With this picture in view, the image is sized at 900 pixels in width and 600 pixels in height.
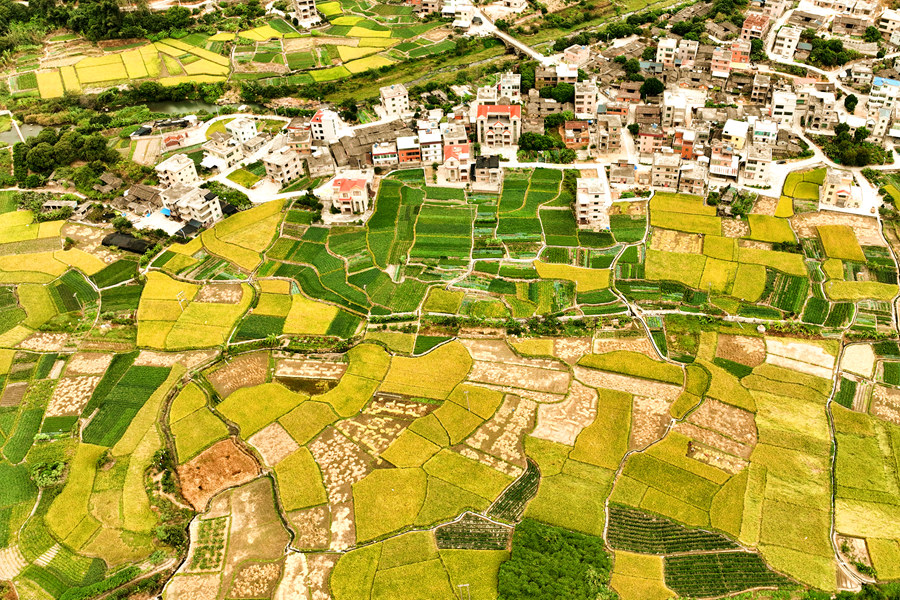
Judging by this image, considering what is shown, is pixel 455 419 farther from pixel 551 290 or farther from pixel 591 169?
pixel 591 169

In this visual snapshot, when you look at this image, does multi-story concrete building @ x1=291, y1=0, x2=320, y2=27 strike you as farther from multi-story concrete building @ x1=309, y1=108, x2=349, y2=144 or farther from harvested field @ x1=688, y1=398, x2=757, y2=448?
harvested field @ x1=688, y1=398, x2=757, y2=448

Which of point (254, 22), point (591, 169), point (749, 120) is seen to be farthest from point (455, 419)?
point (254, 22)

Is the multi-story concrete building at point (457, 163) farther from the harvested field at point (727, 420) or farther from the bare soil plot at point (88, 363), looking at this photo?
the bare soil plot at point (88, 363)

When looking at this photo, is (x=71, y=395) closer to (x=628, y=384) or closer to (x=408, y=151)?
(x=408, y=151)

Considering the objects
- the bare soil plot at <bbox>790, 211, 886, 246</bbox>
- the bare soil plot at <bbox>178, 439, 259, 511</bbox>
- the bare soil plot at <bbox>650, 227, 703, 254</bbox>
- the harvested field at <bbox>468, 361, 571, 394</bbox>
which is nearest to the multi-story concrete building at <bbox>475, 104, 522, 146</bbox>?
the bare soil plot at <bbox>650, 227, 703, 254</bbox>

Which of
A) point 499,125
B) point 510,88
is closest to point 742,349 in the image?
point 499,125

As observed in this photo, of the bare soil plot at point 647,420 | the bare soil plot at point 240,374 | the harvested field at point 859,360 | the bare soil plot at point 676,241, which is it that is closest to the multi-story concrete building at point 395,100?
the bare soil plot at point 676,241
